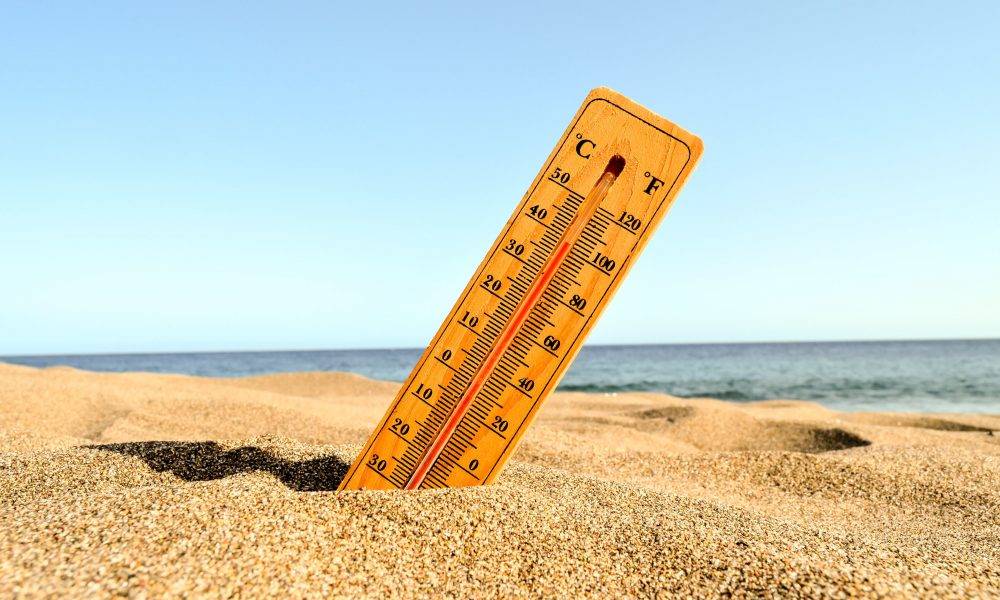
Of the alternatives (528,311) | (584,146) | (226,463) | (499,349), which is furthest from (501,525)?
(226,463)

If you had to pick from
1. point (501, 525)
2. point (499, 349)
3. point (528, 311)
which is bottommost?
point (501, 525)

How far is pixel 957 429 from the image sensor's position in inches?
289

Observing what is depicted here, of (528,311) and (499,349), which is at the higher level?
(528,311)

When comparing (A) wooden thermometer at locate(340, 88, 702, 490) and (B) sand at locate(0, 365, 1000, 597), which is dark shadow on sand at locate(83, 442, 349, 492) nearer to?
(B) sand at locate(0, 365, 1000, 597)

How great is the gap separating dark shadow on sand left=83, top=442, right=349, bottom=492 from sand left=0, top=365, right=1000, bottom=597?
0.5 inches

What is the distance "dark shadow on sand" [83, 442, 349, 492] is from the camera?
2658 mm

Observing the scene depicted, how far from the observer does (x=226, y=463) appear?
114 inches

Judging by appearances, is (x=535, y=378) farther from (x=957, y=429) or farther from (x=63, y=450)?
(x=957, y=429)

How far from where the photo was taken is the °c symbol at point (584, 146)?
2389 mm

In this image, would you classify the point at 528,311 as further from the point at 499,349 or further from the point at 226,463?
the point at 226,463

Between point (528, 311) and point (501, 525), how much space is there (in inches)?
29.6

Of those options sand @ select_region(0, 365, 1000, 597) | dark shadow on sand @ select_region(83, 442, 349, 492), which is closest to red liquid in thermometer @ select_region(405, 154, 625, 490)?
sand @ select_region(0, 365, 1000, 597)

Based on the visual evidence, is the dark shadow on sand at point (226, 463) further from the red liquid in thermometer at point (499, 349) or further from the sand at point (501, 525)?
the red liquid in thermometer at point (499, 349)

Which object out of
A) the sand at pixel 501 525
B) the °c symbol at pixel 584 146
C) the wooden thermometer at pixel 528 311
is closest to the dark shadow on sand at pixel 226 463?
the sand at pixel 501 525
